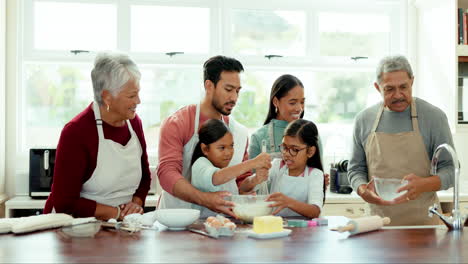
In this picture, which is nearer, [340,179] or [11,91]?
[340,179]

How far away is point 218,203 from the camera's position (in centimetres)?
234

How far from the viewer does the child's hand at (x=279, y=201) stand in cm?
229

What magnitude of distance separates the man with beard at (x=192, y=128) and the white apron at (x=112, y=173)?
5.3 inches

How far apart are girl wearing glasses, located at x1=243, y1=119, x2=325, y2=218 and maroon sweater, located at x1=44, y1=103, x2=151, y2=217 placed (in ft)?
2.32

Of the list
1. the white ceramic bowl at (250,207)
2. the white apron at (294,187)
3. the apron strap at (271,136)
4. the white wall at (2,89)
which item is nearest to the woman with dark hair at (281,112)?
the apron strap at (271,136)

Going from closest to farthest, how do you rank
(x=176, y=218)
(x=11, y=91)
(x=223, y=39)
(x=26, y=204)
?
(x=176, y=218) → (x=26, y=204) → (x=11, y=91) → (x=223, y=39)

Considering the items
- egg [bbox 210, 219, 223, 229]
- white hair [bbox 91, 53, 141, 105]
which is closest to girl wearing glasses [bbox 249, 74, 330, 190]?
white hair [bbox 91, 53, 141, 105]

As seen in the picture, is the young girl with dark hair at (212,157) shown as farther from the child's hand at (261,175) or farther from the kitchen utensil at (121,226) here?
the kitchen utensil at (121,226)

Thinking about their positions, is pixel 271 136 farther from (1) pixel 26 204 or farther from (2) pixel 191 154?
(1) pixel 26 204

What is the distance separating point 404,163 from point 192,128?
1.06 meters

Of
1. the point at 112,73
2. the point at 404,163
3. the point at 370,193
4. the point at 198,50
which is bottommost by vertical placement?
the point at 370,193

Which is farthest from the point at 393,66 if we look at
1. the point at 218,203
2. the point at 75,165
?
the point at 75,165

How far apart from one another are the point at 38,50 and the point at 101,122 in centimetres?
223

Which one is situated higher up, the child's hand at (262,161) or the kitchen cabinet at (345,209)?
the child's hand at (262,161)
